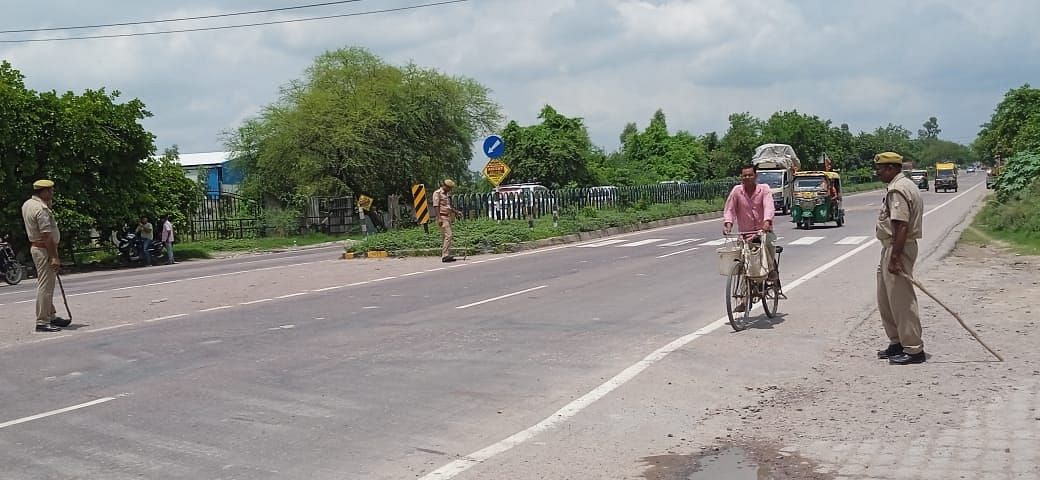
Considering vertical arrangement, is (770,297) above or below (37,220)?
below

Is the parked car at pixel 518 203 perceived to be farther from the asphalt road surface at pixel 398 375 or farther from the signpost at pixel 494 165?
the asphalt road surface at pixel 398 375

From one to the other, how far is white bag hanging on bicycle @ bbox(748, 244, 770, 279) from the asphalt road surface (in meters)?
0.71

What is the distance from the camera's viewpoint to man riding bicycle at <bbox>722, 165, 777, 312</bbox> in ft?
38.9

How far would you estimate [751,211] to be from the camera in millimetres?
12102

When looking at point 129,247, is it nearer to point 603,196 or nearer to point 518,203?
point 518,203

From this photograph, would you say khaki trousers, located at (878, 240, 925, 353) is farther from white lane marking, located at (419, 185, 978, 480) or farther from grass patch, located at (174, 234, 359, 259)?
grass patch, located at (174, 234, 359, 259)

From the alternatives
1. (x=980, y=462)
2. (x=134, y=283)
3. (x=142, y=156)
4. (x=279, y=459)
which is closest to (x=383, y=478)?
(x=279, y=459)

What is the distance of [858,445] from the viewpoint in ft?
21.3

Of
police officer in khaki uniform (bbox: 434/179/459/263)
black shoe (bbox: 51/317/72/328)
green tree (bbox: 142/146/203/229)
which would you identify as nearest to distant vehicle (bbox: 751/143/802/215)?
green tree (bbox: 142/146/203/229)

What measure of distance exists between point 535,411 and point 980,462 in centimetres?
321

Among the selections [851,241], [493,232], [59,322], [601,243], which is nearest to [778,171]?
[601,243]

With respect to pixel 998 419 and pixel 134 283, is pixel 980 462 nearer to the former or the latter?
pixel 998 419

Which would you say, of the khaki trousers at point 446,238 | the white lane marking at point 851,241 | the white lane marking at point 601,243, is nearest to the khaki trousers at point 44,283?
the khaki trousers at point 446,238

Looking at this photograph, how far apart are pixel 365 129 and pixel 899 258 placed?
43093 mm
